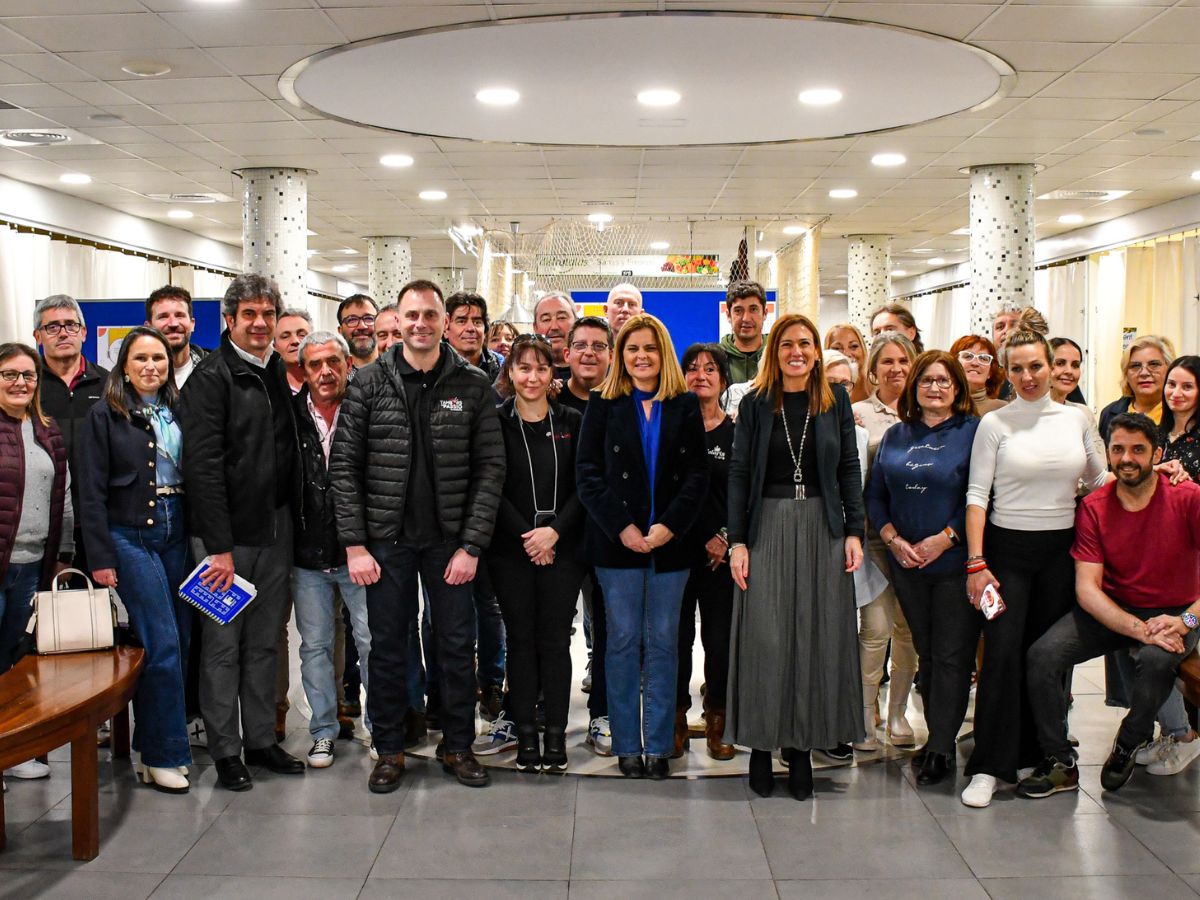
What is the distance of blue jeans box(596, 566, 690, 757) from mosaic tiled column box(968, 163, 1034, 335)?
6.34m

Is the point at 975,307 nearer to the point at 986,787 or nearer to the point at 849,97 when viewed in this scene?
the point at 849,97

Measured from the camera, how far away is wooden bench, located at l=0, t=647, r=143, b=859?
3.09 m

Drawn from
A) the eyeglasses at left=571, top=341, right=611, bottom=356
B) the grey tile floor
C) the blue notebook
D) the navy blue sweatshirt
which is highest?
the eyeglasses at left=571, top=341, right=611, bottom=356

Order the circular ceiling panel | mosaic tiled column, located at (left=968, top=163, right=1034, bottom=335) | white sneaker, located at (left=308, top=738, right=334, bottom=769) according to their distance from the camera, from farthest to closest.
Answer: mosaic tiled column, located at (left=968, top=163, right=1034, bottom=335), the circular ceiling panel, white sneaker, located at (left=308, top=738, right=334, bottom=769)

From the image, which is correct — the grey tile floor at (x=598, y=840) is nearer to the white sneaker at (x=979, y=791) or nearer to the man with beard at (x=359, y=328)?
the white sneaker at (x=979, y=791)

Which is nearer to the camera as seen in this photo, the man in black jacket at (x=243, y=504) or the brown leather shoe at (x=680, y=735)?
the man in black jacket at (x=243, y=504)

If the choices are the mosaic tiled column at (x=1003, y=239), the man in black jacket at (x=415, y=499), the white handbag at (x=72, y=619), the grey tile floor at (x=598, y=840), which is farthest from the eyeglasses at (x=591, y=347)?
the mosaic tiled column at (x=1003, y=239)

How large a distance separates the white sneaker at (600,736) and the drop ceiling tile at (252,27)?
356cm

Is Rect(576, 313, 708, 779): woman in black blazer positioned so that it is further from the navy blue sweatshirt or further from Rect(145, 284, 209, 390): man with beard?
Rect(145, 284, 209, 390): man with beard

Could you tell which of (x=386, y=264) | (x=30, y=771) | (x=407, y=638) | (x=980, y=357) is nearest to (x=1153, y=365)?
(x=980, y=357)

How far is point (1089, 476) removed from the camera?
13.1 ft

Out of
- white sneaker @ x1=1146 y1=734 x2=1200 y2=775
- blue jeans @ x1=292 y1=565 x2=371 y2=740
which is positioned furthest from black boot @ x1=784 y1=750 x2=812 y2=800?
blue jeans @ x1=292 y1=565 x2=371 y2=740

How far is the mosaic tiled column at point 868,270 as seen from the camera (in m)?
14.4

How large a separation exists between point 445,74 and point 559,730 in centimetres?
428
